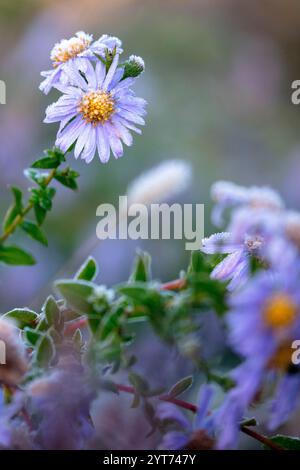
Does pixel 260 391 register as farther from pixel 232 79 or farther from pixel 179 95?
pixel 232 79

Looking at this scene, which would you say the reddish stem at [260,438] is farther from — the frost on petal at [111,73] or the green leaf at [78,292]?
the frost on petal at [111,73]

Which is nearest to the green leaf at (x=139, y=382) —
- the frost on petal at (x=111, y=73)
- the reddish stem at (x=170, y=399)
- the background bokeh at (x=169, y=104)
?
the reddish stem at (x=170, y=399)

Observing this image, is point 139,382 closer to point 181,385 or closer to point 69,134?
point 181,385

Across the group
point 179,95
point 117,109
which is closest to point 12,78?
point 179,95

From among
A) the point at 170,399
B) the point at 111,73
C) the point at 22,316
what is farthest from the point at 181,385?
the point at 111,73

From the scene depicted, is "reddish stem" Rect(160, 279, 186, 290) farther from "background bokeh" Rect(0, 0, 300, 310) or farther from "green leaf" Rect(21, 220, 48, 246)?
"background bokeh" Rect(0, 0, 300, 310)
